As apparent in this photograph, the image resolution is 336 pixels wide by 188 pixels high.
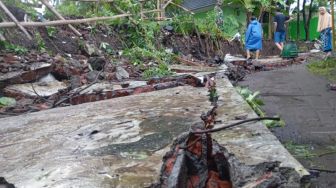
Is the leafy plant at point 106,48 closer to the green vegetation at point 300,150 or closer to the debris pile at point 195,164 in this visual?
the green vegetation at point 300,150

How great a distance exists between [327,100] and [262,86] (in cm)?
165

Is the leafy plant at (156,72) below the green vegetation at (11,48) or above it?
below

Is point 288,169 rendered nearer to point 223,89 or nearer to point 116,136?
point 116,136

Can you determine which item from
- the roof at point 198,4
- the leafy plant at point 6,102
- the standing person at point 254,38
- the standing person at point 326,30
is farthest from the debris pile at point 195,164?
the roof at point 198,4

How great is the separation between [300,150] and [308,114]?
1187 mm

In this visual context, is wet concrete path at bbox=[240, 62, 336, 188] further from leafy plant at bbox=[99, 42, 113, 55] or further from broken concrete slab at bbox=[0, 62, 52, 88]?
leafy plant at bbox=[99, 42, 113, 55]

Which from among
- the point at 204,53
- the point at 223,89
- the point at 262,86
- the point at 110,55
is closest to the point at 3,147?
the point at 223,89

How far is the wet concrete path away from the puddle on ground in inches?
28.8

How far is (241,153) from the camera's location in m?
1.76

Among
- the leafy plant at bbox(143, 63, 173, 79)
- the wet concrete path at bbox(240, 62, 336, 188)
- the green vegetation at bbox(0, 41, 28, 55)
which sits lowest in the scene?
the wet concrete path at bbox(240, 62, 336, 188)

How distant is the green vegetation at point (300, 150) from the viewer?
8.02 ft

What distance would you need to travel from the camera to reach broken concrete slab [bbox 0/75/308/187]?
5.16 ft

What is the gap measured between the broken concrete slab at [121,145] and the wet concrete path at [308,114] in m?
0.42

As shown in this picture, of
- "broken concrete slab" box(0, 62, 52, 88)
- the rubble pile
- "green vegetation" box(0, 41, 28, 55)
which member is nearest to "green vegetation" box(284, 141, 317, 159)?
the rubble pile
